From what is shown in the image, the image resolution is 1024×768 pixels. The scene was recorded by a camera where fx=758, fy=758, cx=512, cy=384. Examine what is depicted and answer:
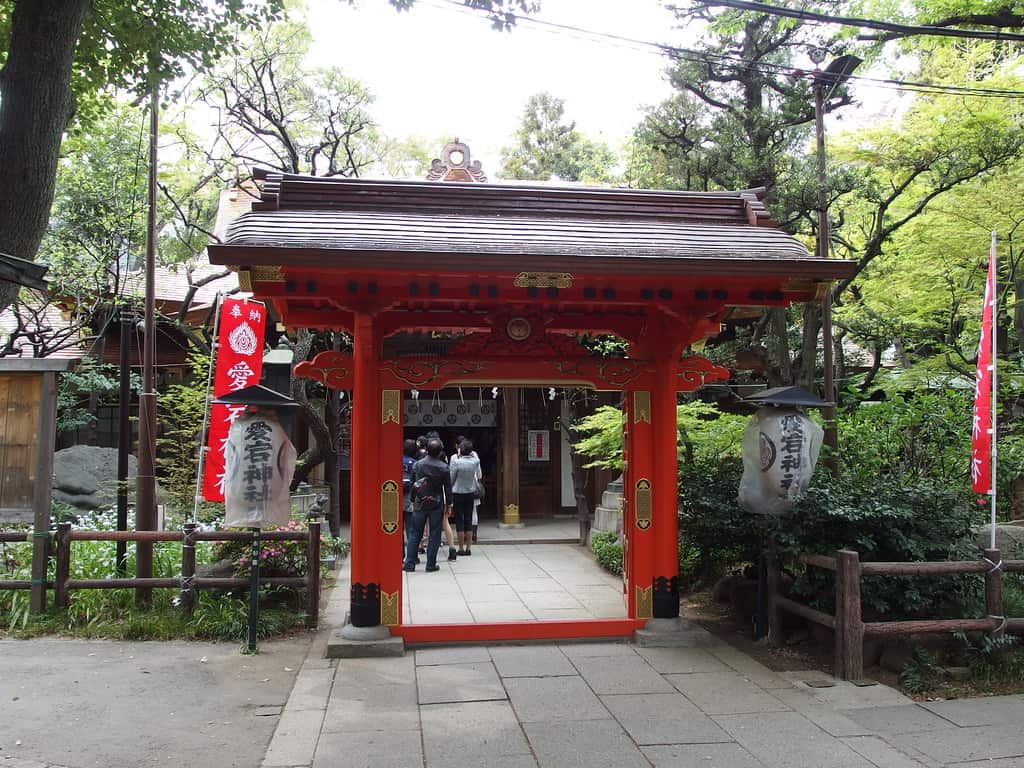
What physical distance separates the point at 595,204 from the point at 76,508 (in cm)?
1040

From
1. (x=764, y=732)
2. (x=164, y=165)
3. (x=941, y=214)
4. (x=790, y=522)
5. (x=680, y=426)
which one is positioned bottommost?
(x=764, y=732)

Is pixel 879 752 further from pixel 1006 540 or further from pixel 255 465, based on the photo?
pixel 255 465

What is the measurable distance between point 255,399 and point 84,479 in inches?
340

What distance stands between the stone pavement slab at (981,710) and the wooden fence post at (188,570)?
6.50 meters

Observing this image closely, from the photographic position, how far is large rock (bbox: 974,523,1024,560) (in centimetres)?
758

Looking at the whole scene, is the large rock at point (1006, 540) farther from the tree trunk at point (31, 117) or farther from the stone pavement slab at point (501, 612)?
the tree trunk at point (31, 117)

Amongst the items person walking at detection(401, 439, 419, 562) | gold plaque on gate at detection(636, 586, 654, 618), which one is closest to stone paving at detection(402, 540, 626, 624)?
person walking at detection(401, 439, 419, 562)

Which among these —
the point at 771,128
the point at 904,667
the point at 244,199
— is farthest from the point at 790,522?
the point at 244,199

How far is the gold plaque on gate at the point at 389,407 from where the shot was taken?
7082mm

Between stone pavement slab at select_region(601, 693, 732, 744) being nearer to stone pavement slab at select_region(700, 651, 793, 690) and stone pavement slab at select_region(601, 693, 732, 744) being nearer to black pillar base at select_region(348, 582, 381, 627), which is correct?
stone pavement slab at select_region(700, 651, 793, 690)

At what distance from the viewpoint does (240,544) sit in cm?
835

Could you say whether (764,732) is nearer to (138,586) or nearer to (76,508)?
(138,586)

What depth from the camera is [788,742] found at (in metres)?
4.80

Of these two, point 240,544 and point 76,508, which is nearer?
point 240,544
